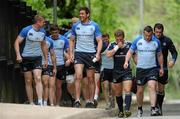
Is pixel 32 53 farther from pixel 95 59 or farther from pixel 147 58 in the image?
pixel 147 58

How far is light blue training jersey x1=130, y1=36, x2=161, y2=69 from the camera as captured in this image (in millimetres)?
17938

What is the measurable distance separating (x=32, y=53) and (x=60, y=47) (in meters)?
1.66

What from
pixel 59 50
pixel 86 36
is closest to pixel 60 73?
pixel 59 50

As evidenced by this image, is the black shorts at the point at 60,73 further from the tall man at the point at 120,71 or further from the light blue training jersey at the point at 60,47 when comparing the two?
the tall man at the point at 120,71

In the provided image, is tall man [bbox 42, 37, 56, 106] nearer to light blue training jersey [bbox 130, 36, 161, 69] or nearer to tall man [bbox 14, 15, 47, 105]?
tall man [bbox 14, 15, 47, 105]

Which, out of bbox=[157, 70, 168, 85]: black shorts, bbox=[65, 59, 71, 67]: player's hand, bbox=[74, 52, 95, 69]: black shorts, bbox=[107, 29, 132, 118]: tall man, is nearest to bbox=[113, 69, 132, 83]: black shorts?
bbox=[107, 29, 132, 118]: tall man

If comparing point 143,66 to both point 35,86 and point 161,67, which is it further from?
point 35,86

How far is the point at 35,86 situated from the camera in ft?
63.8

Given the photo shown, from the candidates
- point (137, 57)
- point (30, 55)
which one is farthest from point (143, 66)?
point (30, 55)

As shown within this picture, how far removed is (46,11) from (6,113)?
17448 millimetres

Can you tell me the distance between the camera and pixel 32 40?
62.0 ft

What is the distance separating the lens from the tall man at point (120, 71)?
18219 millimetres

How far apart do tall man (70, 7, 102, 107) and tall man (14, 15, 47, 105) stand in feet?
2.79

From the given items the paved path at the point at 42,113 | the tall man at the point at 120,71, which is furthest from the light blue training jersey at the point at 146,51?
the paved path at the point at 42,113
